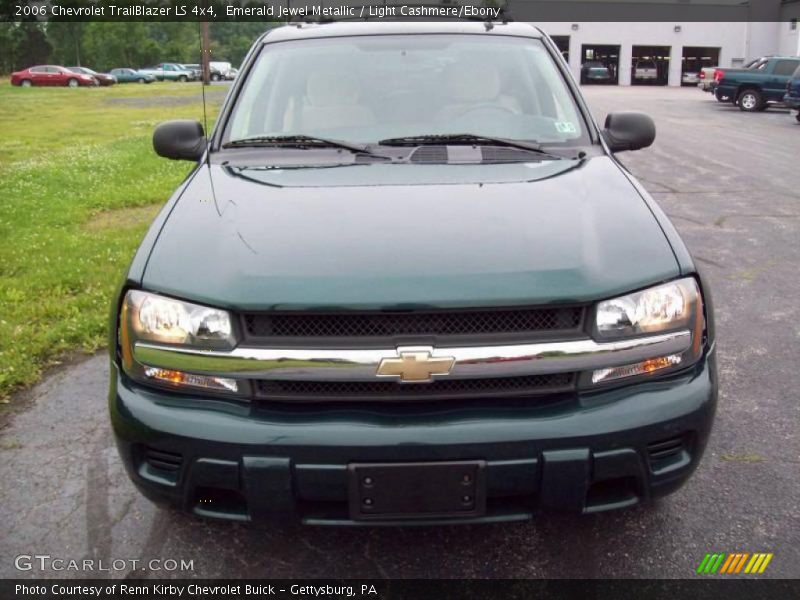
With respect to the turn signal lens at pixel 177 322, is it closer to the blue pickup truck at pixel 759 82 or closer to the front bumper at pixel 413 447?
the front bumper at pixel 413 447

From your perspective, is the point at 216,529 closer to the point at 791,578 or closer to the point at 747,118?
the point at 791,578

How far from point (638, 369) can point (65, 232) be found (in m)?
6.12

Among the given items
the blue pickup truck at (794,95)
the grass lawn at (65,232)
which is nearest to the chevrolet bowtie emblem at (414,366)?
the grass lawn at (65,232)

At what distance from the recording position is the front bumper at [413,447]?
2076 mm

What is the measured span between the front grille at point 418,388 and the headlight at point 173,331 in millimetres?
146

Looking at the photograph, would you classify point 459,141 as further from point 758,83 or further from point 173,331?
point 758,83

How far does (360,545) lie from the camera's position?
8.60 feet

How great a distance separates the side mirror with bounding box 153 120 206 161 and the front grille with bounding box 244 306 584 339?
61.0 inches

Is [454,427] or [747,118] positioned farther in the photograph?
[747,118]

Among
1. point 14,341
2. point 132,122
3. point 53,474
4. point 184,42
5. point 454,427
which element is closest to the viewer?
point 454,427

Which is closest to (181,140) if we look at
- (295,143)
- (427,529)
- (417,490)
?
(295,143)

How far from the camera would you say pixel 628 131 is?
11.7 ft

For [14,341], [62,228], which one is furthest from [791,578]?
[62,228]

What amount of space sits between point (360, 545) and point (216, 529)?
0.52m
